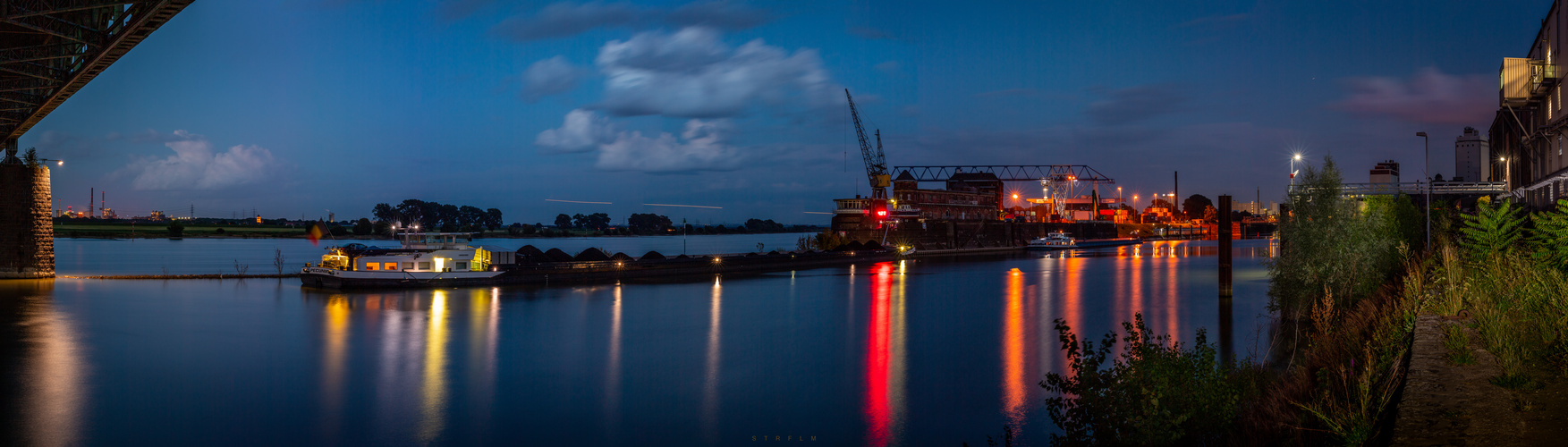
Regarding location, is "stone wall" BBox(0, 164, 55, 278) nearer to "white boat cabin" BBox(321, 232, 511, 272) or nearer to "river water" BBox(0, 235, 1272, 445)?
"river water" BBox(0, 235, 1272, 445)

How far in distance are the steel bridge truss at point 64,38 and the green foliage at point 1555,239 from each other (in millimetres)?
29590

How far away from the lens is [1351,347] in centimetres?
1318

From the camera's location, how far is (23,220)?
37.2 meters

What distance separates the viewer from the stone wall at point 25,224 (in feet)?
118

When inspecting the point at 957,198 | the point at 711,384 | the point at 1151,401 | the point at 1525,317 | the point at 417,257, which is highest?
the point at 957,198

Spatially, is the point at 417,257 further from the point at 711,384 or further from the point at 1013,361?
the point at 1013,361

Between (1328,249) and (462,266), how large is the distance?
40071 mm

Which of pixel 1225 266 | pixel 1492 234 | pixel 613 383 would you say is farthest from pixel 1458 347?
pixel 1225 266

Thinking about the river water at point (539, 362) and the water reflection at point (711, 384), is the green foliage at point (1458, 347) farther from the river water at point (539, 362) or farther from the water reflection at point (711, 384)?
Answer: the water reflection at point (711, 384)

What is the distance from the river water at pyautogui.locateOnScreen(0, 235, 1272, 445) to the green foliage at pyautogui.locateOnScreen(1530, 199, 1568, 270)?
8.07 m

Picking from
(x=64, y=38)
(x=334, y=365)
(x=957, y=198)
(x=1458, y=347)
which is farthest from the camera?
(x=957, y=198)

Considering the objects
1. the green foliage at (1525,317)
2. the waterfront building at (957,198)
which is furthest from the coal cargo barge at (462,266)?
the waterfront building at (957,198)

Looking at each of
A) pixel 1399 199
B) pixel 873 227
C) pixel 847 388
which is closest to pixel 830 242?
pixel 873 227

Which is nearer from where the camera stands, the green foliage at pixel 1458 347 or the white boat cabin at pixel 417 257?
the green foliage at pixel 1458 347
